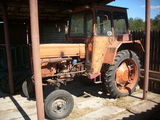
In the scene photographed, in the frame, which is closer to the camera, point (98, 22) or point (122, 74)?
point (98, 22)

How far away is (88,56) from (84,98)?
1.24 metres

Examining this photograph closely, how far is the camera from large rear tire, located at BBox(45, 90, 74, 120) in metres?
4.10

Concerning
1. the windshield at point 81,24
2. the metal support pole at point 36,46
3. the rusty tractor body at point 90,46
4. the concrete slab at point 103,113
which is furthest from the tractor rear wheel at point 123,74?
the metal support pole at point 36,46

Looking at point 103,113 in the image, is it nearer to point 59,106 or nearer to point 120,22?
point 59,106

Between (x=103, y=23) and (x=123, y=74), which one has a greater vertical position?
(x=103, y=23)

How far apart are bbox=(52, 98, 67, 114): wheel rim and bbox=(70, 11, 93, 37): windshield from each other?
1.85 m

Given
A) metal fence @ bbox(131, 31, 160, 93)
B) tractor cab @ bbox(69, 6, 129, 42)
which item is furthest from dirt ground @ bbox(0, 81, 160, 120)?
tractor cab @ bbox(69, 6, 129, 42)

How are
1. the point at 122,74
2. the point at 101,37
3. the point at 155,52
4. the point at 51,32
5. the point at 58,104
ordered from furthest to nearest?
the point at 51,32 → the point at 155,52 → the point at 122,74 → the point at 101,37 → the point at 58,104

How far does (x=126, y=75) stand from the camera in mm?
5547

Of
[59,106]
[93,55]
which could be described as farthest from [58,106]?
[93,55]

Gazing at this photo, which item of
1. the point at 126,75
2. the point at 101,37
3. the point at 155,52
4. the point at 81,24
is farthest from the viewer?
the point at 155,52

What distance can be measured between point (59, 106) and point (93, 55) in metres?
1.52

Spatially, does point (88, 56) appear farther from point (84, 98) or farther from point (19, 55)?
point (19, 55)

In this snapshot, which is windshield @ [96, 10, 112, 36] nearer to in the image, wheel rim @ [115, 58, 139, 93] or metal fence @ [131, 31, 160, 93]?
wheel rim @ [115, 58, 139, 93]
